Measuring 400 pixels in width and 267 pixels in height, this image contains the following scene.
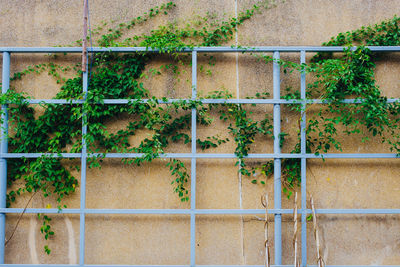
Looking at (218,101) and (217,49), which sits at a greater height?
(217,49)

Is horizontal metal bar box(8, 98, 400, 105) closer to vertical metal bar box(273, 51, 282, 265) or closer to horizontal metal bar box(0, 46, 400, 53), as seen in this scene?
vertical metal bar box(273, 51, 282, 265)

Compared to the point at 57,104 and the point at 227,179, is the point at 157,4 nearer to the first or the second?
the point at 57,104

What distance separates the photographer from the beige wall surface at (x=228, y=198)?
9.82ft

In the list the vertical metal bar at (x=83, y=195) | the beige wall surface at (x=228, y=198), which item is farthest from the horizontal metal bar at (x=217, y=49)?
the vertical metal bar at (x=83, y=195)

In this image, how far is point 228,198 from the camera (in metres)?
3.02

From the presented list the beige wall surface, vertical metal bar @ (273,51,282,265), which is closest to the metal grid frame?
vertical metal bar @ (273,51,282,265)

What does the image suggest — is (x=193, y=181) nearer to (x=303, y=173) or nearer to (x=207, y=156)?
(x=207, y=156)

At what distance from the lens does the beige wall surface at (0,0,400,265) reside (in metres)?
2.99

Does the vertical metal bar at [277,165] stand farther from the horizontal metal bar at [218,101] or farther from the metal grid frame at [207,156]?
the horizontal metal bar at [218,101]

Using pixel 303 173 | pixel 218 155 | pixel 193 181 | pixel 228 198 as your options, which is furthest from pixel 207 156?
pixel 303 173

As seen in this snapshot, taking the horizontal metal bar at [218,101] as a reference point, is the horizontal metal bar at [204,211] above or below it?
below

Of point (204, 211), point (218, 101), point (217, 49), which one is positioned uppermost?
point (217, 49)

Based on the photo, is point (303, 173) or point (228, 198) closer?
point (303, 173)

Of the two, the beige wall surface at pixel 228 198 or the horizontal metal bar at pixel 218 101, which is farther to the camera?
the beige wall surface at pixel 228 198
